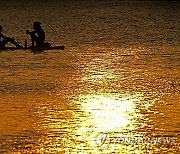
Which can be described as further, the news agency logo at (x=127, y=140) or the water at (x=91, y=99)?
the water at (x=91, y=99)

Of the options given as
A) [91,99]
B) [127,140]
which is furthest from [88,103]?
[127,140]

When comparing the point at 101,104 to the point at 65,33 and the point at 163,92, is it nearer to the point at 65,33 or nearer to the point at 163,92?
the point at 163,92

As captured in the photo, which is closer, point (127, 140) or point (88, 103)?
point (127, 140)

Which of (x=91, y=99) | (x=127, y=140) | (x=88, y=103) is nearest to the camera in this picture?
(x=127, y=140)

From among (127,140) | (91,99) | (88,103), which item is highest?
(91,99)

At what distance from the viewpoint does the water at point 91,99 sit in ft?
63.1

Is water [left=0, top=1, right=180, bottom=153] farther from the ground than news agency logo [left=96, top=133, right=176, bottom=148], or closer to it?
farther from the ground

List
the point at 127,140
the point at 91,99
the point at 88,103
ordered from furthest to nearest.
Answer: the point at 91,99 < the point at 88,103 < the point at 127,140

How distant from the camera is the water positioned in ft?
63.1

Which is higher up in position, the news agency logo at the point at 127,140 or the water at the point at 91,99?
the water at the point at 91,99

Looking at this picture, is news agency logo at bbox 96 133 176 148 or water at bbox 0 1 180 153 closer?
news agency logo at bbox 96 133 176 148

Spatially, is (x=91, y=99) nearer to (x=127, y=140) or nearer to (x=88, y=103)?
(x=88, y=103)

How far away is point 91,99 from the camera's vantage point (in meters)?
24.0

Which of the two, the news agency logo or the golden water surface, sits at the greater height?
the golden water surface
